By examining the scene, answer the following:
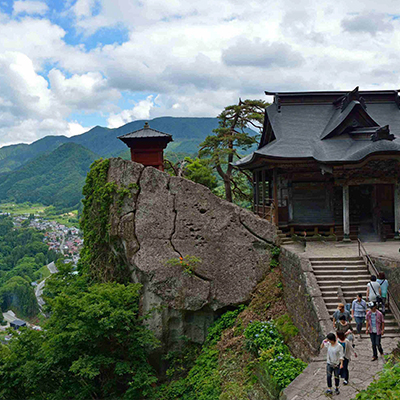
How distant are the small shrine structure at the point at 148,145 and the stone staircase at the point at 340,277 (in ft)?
32.7

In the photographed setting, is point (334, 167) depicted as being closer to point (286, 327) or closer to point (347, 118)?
point (347, 118)

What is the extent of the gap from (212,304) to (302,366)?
19.1ft

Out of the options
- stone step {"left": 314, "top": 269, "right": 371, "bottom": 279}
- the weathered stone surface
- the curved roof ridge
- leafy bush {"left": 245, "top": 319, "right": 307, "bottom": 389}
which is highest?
the curved roof ridge

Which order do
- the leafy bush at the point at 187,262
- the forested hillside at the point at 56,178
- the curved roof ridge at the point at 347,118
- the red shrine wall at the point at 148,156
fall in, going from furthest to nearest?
the forested hillside at the point at 56,178
the red shrine wall at the point at 148,156
the curved roof ridge at the point at 347,118
the leafy bush at the point at 187,262

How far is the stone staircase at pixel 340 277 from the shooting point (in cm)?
1104

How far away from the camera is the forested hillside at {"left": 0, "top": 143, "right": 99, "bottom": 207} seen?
553 ft

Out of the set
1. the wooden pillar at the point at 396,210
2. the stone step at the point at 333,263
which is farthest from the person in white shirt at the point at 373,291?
the wooden pillar at the point at 396,210

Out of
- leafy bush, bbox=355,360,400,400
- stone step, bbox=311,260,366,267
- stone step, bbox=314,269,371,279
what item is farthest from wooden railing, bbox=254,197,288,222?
leafy bush, bbox=355,360,400,400

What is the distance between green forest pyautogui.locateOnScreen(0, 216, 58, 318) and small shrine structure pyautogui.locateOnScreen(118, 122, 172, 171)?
68.1 meters

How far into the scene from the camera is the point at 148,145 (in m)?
19.0

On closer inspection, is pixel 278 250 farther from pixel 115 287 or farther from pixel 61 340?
pixel 61 340

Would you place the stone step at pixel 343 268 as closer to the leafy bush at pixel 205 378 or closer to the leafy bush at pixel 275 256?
the leafy bush at pixel 275 256

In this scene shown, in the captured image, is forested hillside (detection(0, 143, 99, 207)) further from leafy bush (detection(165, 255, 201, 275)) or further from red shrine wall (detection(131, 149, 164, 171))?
leafy bush (detection(165, 255, 201, 275))

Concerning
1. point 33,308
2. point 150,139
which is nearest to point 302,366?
point 150,139
